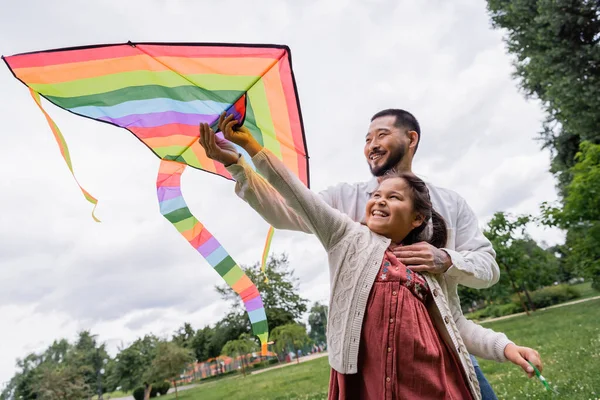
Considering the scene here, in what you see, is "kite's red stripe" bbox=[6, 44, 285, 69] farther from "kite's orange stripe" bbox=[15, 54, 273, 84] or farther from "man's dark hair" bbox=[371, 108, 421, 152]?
"man's dark hair" bbox=[371, 108, 421, 152]

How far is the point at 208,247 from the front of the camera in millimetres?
2451

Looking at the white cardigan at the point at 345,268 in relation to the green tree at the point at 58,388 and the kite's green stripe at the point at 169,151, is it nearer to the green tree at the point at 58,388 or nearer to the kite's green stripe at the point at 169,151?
the kite's green stripe at the point at 169,151

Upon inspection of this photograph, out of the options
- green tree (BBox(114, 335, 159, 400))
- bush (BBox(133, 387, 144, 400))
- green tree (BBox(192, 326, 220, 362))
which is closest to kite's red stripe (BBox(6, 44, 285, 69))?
green tree (BBox(114, 335, 159, 400))

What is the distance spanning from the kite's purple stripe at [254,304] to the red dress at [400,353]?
2.57 feet

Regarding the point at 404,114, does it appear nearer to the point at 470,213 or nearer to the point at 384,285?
the point at 470,213

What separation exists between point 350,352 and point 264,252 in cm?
129

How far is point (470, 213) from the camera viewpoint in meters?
2.40

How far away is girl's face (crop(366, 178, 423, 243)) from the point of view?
195 centimetres

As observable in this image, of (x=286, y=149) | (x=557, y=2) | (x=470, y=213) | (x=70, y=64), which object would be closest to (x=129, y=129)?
(x=70, y=64)

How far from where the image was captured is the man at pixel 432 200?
1.87 meters

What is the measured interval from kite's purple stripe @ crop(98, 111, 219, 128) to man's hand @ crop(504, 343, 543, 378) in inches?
70.9

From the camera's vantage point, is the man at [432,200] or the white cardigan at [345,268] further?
the man at [432,200]

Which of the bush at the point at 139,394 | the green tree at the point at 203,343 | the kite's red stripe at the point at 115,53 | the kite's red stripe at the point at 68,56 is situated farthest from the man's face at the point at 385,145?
the green tree at the point at 203,343

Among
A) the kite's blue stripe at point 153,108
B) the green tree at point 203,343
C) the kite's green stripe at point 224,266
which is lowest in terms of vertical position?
the kite's green stripe at point 224,266
